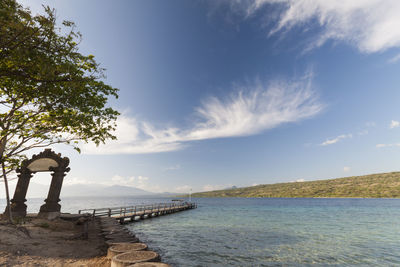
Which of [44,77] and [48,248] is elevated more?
[44,77]

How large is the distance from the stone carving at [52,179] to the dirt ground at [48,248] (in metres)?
4.22

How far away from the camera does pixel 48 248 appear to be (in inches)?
421

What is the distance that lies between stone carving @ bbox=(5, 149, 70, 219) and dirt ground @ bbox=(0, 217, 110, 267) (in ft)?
13.8

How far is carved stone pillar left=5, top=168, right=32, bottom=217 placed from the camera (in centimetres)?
1822

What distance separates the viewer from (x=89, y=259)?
382 inches

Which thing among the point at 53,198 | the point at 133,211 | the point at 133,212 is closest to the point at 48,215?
the point at 53,198

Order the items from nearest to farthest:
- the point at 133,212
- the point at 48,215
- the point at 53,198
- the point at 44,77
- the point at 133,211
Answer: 1. the point at 44,77
2. the point at 48,215
3. the point at 53,198
4. the point at 133,212
5. the point at 133,211

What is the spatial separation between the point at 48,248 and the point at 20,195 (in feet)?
39.3

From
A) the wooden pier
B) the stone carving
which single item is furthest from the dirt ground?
the wooden pier

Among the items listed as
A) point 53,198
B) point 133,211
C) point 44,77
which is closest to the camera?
point 44,77

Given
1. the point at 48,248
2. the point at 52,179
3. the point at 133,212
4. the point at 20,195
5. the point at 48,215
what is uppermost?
the point at 52,179

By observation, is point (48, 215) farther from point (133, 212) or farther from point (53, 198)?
point (133, 212)

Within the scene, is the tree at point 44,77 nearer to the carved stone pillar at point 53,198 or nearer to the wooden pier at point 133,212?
the carved stone pillar at point 53,198

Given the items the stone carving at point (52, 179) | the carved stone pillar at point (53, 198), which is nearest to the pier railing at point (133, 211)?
the carved stone pillar at point (53, 198)
